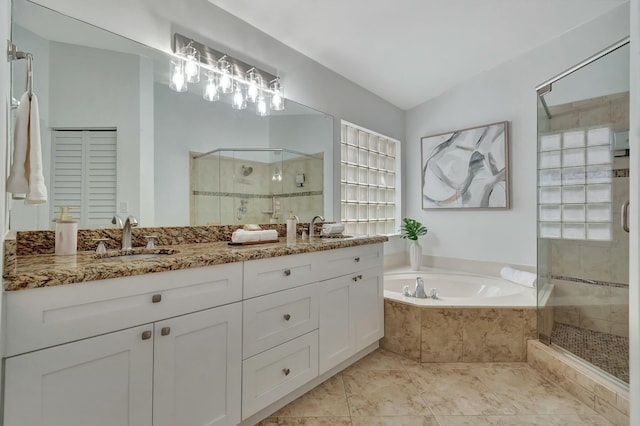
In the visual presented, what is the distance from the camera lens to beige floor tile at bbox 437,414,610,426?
63.7 inches

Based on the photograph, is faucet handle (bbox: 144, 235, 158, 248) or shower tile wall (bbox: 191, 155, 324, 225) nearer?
faucet handle (bbox: 144, 235, 158, 248)

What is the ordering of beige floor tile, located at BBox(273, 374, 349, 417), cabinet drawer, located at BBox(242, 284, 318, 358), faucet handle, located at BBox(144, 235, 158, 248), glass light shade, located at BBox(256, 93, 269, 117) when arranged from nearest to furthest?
cabinet drawer, located at BBox(242, 284, 318, 358) → faucet handle, located at BBox(144, 235, 158, 248) → beige floor tile, located at BBox(273, 374, 349, 417) → glass light shade, located at BBox(256, 93, 269, 117)

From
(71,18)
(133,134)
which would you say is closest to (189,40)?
(71,18)

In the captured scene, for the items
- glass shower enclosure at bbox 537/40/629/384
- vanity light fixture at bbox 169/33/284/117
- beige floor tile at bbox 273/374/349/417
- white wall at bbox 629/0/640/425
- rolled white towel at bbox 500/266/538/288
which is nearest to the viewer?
white wall at bbox 629/0/640/425

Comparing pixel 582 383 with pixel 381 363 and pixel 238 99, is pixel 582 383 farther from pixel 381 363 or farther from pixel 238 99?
pixel 238 99

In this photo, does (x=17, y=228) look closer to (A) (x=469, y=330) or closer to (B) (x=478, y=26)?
(A) (x=469, y=330)

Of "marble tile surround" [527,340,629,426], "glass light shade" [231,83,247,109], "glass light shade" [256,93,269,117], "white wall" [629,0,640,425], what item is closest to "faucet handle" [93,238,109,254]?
"glass light shade" [231,83,247,109]

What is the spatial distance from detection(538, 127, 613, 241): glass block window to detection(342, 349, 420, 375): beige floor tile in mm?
1443

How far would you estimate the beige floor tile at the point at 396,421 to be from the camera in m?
1.62

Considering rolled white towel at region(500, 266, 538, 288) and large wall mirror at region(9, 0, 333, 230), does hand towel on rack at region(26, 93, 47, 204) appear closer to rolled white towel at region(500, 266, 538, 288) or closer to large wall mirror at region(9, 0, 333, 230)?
large wall mirror at region(9, 0, 333, 230)

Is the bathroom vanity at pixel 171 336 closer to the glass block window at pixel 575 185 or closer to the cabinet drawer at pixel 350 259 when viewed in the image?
the cabinet drawer at pixel 350 259

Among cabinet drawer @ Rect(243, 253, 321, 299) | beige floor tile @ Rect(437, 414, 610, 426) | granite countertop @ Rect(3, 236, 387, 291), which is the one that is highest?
granite countertop @ Rect(3, 236, 387, 291)

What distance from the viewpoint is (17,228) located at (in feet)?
4.22

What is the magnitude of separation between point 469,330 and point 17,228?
265 centimetres
